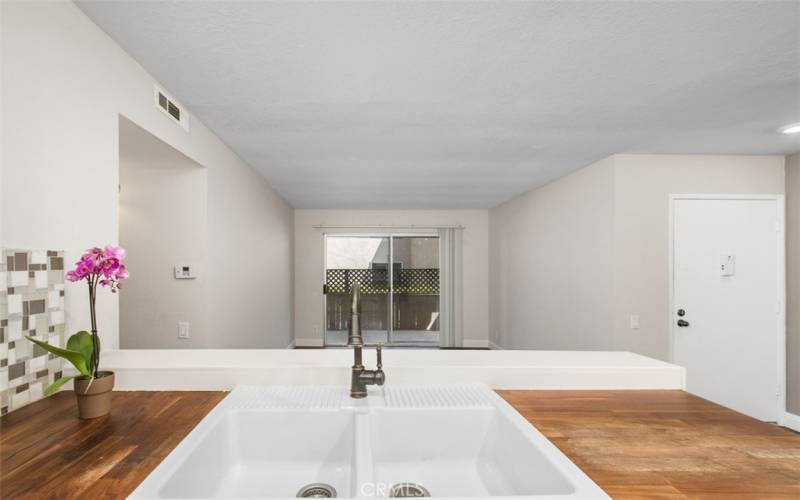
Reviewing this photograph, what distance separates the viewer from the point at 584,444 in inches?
35.6

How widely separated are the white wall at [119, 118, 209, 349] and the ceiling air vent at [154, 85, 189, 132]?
0.41 metres

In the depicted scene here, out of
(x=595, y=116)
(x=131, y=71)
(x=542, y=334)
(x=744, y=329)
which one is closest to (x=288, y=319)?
(x=542, y=334)

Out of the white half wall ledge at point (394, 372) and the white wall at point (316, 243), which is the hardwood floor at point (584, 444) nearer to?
the white half wall ledge at point (394, 372)

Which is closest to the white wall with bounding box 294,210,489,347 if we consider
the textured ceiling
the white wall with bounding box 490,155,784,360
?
the white wall with bounding box 490,155,784,360

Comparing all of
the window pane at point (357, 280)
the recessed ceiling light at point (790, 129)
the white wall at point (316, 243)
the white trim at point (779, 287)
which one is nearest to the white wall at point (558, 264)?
the white trim at point (779, 287)

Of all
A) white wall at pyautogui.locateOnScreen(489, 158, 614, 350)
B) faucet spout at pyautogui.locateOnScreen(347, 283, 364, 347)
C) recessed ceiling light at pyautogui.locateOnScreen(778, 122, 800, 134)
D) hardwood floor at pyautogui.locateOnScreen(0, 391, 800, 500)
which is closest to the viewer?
hardwood floor at pyautogui.locateOnScreen(0, 391, 800, 500)

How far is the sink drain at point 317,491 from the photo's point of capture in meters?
1.00

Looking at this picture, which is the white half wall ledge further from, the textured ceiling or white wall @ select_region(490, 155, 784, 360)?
white wall @ select_region(490, 155, 784, 360)

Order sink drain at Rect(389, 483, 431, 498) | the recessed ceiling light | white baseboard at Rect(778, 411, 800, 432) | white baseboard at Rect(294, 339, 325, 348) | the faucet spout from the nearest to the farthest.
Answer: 1. sink drain at Rect(389, 483, 431, 498)
2. the faucet spout
3. the recessed ceiling light
4. white baseboard at Rect(778, 411, 800, 432)
5. white baseboard at Rect(294, 339, 325, 348)

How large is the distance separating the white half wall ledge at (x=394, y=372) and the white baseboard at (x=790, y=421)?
318 cm

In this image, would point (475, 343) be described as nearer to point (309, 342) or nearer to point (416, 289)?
point (416, 289)

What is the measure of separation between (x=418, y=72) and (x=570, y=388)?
1485mm

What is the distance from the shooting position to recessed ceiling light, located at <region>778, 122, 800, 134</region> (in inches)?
102

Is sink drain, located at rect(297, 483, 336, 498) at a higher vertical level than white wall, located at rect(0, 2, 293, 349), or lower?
lower
